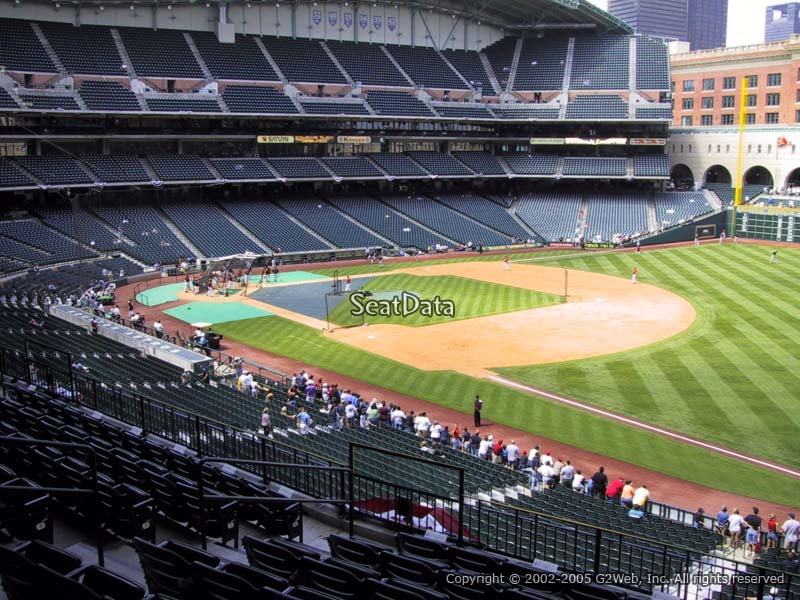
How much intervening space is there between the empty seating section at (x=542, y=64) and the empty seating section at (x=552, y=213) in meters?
12.6

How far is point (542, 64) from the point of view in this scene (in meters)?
89.4

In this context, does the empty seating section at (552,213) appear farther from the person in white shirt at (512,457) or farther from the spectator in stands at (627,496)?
the spectator in stands at (627,496)

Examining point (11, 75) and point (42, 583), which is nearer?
point (42, 583)

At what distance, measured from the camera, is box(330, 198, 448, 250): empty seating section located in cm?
7269

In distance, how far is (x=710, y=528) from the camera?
18750 mm

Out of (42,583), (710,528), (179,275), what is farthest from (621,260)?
(42,583)

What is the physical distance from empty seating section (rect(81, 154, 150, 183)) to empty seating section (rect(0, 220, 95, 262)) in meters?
7.79

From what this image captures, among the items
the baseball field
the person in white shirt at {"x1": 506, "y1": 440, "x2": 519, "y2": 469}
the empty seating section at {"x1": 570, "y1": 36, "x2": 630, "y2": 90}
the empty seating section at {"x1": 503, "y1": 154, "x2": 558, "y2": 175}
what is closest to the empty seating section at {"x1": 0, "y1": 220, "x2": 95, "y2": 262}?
the baseball field

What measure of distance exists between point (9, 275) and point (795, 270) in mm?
53500

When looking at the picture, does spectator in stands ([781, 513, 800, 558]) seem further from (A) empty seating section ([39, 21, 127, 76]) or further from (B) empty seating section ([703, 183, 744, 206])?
(B) empty seating section ([703, 183, 744, 206])

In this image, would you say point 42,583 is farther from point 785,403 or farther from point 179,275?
point 179,275

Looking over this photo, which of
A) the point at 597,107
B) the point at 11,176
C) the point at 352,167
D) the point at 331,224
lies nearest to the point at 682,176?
the point at 597,107

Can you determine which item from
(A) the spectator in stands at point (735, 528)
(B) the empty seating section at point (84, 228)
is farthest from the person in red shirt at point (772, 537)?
(B) the empty seating section at point (84, 228)

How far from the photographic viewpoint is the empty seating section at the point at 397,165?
3147 inches
